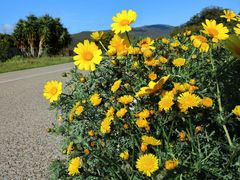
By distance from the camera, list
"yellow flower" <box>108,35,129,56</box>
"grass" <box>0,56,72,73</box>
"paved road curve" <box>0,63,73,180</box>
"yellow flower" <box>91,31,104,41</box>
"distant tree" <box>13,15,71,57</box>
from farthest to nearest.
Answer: "distant tree" <box>13,15,71,57</box> < "grass" <box>0,56,72,73</box> < "paved road curve" <box>0,63,73,180</box> < "yellow flower" <box>91,31,104,41</box> < "yellow flower" <box>108,35,129,56</box>

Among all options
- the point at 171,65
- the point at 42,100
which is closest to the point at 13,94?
the point at 42,100

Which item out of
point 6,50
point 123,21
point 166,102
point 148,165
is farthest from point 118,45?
point 6,50

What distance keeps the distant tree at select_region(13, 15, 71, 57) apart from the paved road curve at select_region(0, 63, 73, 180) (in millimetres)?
25770

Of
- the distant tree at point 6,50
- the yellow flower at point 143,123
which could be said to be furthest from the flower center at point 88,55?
the distant tree at point 6,50

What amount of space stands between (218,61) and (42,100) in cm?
557

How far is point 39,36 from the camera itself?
34562mm

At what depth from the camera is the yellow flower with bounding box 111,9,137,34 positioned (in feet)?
7.36

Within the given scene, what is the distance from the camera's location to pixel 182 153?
1.96m

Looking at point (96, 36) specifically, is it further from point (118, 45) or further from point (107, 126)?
point (107, 126)

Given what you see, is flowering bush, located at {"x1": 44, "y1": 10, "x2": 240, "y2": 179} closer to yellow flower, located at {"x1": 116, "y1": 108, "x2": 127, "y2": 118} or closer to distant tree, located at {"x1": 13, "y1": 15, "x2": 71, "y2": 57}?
yellow flower, located at {"x1": 116, "y1": 108, "x2": 127, "y2": 118}

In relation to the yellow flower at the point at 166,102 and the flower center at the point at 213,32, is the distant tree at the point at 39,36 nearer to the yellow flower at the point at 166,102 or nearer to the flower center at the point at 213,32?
the flower center at the point at 213,32

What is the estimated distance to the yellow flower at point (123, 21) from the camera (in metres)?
2.24

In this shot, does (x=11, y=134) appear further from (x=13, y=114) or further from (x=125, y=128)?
(x=125, y=128)

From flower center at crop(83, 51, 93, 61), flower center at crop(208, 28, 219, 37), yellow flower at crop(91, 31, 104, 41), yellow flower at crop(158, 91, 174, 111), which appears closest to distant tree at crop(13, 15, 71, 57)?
yellow flower at crop(91, 31, 104, 41)
